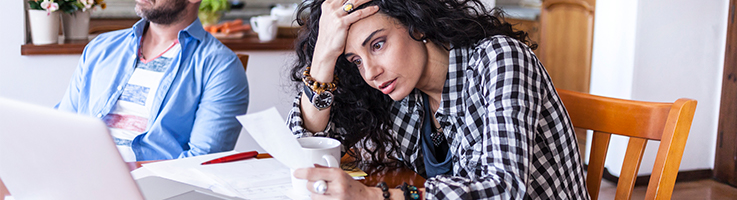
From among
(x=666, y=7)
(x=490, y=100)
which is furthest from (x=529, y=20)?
(x=490, y=100)

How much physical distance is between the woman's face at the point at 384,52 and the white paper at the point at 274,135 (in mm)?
338

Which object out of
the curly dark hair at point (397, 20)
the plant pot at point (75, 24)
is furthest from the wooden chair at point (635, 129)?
the plant pot at point (75, 24)

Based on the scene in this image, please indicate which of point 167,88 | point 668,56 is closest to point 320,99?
point 167,88

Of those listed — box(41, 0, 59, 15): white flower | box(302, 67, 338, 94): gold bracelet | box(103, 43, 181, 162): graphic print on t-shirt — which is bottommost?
box(103, 43, 181, 162): graphic print on t-shirt

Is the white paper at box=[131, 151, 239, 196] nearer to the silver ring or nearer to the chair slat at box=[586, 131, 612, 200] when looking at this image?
the silver ring

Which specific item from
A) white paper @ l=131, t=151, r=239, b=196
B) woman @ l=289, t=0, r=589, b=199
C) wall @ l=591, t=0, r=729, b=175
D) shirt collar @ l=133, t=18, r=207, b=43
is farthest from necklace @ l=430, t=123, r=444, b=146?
wall @ l=591, t=0, r=729, b=175

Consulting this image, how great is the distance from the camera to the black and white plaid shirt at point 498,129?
0.81 metres

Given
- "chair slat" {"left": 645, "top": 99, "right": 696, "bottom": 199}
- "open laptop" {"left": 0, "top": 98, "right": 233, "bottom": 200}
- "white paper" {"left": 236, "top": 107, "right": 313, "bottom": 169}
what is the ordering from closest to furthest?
"open laptop" {"left": 0, "top": 98, "right": 233, "bottom": 200} < "white paper" {"left": 236, "top": 107, "right": 313, "bottom": 169} < "chair slat" {"left": 645, "top": 99, "right": 696, "bottom": 199}

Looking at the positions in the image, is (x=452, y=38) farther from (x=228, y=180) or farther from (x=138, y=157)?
(x=138, y=157)

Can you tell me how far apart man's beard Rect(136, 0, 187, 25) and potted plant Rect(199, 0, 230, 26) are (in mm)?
1041

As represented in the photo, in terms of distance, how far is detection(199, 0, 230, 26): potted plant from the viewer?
263 centimetres

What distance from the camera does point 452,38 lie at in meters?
1.08

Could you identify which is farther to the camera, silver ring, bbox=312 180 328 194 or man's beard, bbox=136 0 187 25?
man's beard, bbox=136 0 187 25

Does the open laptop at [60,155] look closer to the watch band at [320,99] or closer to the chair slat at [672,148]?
the watch band at [320,99]
